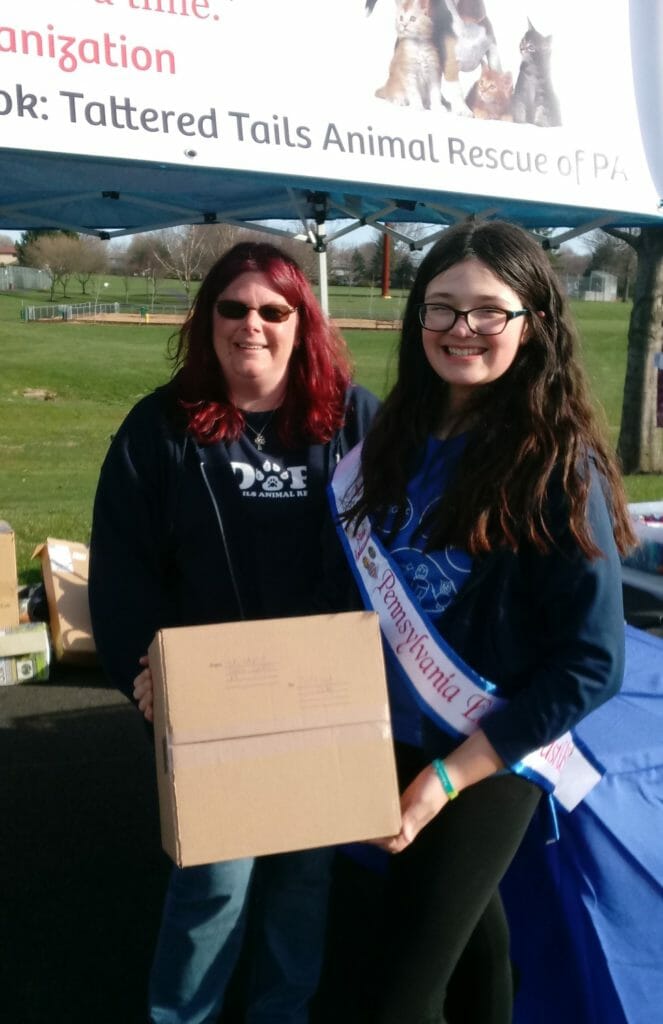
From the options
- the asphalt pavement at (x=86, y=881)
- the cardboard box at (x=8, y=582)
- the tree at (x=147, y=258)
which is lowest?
the asphalt pavement at (x=86, y=881)

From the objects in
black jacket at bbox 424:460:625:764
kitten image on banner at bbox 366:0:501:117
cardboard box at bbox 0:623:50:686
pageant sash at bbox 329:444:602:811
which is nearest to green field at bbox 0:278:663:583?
black jacket at bbox 424:460:625:764

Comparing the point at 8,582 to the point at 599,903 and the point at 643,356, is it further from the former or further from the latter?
the point at 643,356

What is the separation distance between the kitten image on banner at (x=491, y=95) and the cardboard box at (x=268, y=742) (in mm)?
2408

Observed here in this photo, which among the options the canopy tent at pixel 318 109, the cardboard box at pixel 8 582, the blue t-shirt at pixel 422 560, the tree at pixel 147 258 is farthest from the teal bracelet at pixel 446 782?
the tree at pixel 147 258

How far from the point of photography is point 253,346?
2002 mm

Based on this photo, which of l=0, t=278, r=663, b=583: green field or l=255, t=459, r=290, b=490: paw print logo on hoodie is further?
l=0, t=278, r=663, b=583: green field

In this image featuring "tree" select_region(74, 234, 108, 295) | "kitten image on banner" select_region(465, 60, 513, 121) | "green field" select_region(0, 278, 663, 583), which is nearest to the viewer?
"kitten image on banner" select_region(465, 60, 513, 121)

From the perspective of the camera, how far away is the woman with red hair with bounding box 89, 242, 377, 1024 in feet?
6.35

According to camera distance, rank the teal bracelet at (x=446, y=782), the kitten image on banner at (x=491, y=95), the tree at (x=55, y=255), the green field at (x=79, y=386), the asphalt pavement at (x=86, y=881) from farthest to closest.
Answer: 1. the tree at (x=55, y=255)
2. the green field at (x=79, y=386)
3. the kitten image on banner at (x=491, y=95)
4. the asphalt pavement at (x=86, y=881)
5. the teal bracelet at (x=446, y=782)

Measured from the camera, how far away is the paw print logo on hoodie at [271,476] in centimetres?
200

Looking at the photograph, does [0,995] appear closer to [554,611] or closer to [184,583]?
[184,583]

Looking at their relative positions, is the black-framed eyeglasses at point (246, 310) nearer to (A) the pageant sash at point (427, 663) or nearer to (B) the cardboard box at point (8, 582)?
(A) the pageant sash at point (427, 663)

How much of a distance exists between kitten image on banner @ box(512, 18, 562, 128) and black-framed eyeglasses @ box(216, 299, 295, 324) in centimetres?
184

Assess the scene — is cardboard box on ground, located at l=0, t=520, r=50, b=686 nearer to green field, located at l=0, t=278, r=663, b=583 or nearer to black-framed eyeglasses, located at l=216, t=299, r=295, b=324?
green field, located at l=0, t=278, r=663, b=583
